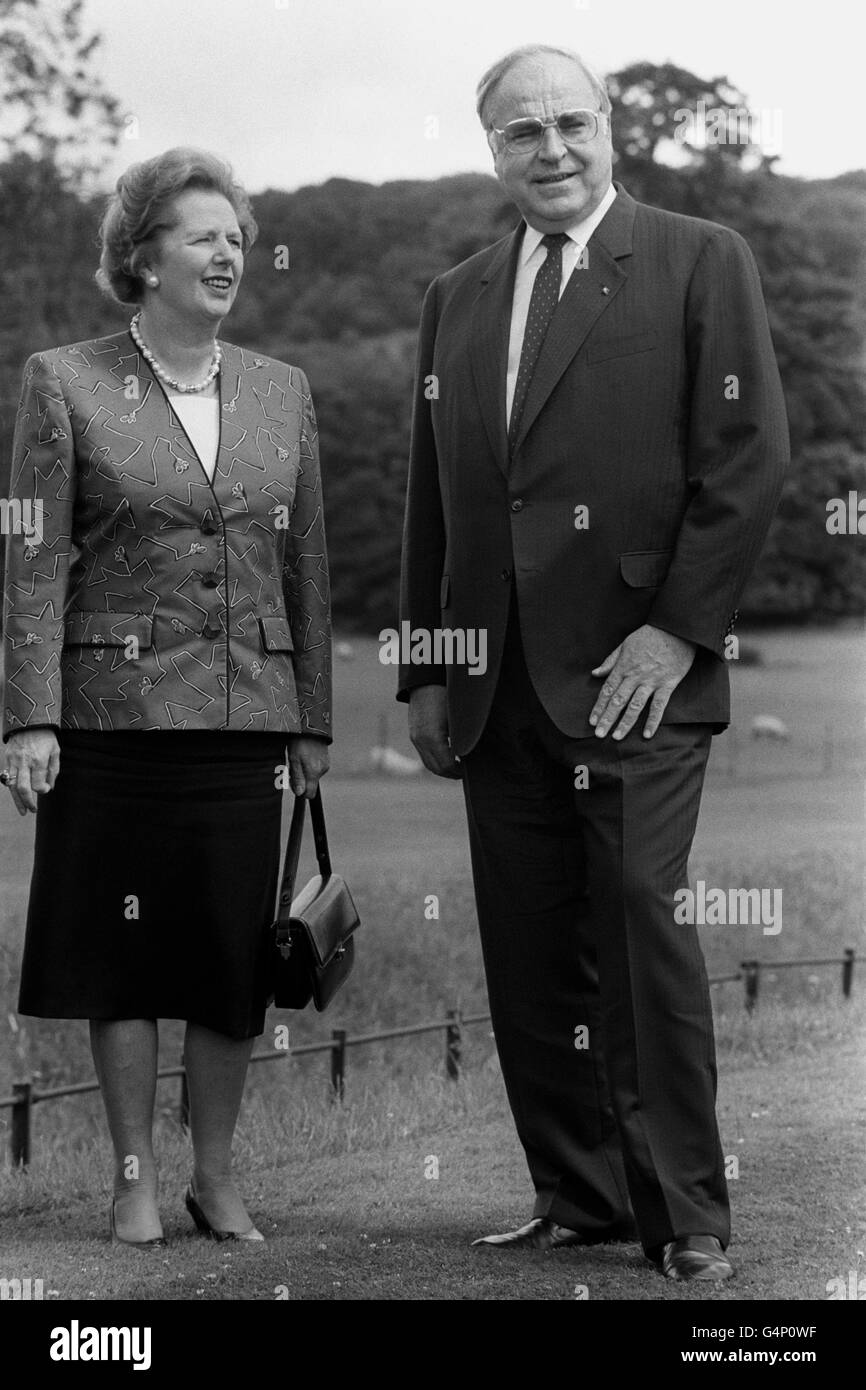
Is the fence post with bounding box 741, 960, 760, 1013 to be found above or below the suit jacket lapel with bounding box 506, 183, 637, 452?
below

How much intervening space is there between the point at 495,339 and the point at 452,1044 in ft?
9.46

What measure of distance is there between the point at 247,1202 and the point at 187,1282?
69 cm

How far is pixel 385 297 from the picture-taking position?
22.3 ft

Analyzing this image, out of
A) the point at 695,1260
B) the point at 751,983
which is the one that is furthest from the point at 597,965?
the point at 751,983

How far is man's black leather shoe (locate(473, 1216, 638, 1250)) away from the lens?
3.34 metres

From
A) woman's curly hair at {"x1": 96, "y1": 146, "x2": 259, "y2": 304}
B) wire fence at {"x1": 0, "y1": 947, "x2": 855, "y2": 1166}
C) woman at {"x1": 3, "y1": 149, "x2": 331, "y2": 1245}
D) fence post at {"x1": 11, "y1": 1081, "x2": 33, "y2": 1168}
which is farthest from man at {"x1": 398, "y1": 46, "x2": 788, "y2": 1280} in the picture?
fence post at {"x1": 11, "y1": 1081, "x2": 33, "y2": 1168}

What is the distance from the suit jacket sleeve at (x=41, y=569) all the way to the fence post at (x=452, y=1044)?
264cm

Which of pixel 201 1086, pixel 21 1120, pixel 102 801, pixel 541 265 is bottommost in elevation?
pixel 21 1120

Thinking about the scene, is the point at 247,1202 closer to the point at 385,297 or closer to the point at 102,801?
the point at 102,801

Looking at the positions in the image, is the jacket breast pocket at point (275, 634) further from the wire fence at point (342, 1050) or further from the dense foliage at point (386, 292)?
the dense foliage at point (386, 292)

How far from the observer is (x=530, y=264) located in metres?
3.38

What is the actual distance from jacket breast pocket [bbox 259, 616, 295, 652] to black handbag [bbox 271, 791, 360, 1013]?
303 millimetres

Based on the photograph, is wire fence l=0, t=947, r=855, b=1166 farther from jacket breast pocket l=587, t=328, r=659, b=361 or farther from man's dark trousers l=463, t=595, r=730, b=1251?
jacket breast pocket l=587, t=328, r=659, b=361

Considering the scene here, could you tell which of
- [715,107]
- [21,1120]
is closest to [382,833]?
[21,1120]
